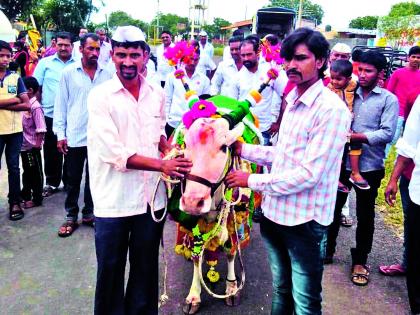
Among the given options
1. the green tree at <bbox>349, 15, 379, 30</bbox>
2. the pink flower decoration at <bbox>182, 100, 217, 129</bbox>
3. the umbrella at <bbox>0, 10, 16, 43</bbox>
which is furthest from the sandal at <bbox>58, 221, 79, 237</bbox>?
the green tree at <bbox>349, 15, 379, 30</bbox>

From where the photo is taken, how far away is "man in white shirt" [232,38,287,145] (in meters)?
4.64

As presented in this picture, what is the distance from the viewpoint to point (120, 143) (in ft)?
7.27

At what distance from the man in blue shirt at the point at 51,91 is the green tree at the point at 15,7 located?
23418 mm

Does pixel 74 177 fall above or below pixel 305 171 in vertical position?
below

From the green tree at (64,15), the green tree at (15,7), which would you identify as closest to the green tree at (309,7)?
the green tree at (64,15)

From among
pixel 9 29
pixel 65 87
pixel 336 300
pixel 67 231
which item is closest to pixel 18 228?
pixel 67 231

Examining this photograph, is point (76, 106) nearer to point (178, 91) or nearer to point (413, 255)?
point (178, 91)

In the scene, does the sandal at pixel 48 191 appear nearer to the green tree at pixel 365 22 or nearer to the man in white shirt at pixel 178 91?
the man in white shirt at pixel 178 91

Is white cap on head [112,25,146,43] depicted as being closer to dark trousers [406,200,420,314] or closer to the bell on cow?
the bell on cow

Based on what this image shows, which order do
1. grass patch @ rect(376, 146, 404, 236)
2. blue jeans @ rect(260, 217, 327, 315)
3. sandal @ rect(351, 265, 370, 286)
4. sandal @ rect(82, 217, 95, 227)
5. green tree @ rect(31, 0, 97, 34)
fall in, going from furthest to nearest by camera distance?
1. green tree @ rect(31, 0, 97, 34)
2. grass patch @ rect(376, 146, 404, 236)
3. sandal @ rect(82, 217, 95, 227)
4. sandal @ rect(351, 265, 370, 286)
5. blue jeans @ rect(260, 217, 327, 315)

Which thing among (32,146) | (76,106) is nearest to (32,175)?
(32,146)

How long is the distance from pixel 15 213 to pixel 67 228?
0.74 m

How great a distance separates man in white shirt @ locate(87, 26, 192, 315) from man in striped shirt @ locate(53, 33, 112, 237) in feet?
5.74

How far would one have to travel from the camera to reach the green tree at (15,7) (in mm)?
24567
